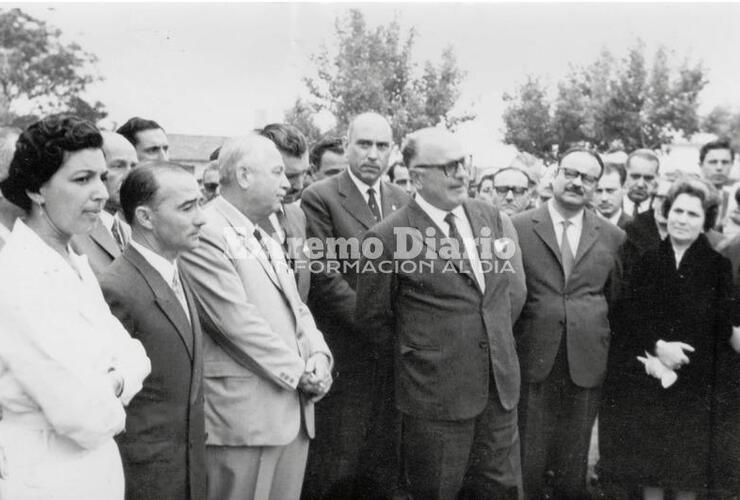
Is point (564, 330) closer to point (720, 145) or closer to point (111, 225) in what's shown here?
point (111, 225)

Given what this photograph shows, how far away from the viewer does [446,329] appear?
3.92 m

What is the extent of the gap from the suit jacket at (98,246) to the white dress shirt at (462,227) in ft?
5.24

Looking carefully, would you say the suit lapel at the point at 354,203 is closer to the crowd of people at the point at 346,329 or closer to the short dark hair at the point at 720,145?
the crowd of people at the point at 346,329

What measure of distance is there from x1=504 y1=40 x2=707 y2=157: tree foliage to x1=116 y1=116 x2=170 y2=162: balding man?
20.0m

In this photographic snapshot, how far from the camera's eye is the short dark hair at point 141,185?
10.8 ft

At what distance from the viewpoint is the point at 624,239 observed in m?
4.83

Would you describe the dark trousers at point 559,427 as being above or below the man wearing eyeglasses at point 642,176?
below

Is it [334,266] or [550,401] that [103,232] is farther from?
[550,401]

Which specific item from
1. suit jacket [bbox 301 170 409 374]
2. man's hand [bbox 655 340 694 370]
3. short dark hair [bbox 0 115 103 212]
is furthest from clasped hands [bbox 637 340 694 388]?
short dark hair [bbox 0 115 103 212]

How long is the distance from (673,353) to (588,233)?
87 centimetres

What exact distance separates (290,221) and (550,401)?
1.91 meters

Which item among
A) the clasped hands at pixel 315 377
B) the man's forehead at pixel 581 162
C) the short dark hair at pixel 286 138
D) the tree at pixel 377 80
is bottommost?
the clasped hands at pixel 315 377

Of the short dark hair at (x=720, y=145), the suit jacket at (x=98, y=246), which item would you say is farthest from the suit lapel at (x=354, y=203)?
the short dark hair at (x=720, y=145)

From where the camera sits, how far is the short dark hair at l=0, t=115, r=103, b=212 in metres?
2.68
